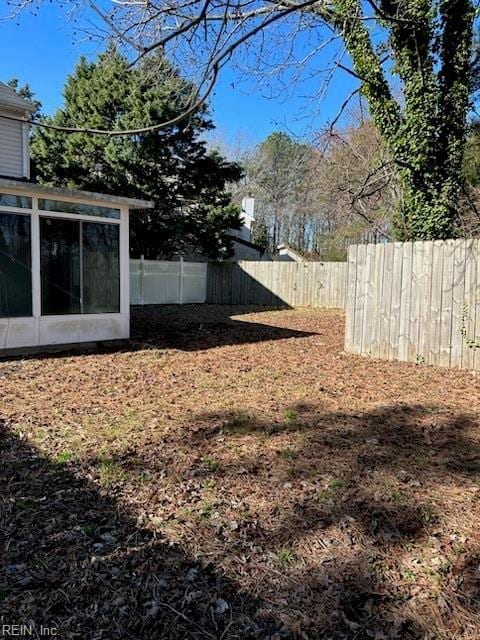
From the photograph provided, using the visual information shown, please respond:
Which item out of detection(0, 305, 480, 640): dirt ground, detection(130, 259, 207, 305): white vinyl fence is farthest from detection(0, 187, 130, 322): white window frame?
detection(130, 259, 207, 305): white vinyl fence

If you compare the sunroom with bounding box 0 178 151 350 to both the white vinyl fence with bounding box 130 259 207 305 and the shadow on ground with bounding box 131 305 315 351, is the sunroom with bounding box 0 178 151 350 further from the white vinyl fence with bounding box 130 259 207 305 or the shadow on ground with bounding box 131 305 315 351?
the white vinyl fence with bounding box 130 259 207 305

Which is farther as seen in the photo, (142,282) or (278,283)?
(278,283)

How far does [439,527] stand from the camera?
96.5 inches

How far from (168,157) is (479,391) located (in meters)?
15.7

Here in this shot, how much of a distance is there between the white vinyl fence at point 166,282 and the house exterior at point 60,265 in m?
8.07

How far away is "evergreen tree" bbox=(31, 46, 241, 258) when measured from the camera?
17.4m

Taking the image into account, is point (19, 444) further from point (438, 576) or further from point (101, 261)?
point (101, 261)

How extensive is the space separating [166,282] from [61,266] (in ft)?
31.4

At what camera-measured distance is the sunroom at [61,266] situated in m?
6.84

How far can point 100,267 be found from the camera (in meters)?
7.88

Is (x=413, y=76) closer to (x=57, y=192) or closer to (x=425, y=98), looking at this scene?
(x=425, y=98)

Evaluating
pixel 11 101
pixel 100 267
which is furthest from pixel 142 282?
pixel 100 267

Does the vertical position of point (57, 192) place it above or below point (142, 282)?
above

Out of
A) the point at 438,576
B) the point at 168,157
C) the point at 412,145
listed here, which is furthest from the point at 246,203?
the point at 438,576
